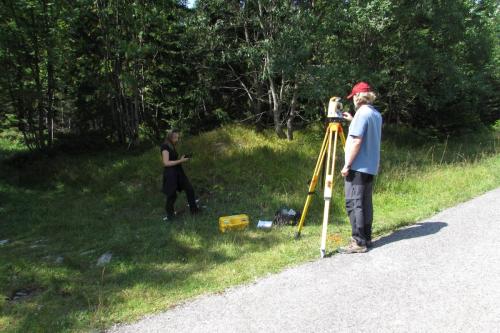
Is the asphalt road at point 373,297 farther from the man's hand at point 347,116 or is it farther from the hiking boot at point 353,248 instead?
the man's hand at point 347,116

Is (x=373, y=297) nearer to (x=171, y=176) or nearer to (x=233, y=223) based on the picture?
(x=233, y=223)

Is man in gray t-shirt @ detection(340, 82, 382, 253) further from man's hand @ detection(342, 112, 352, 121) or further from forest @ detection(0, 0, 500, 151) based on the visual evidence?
forest @ detection(0, 0, 500, 151)

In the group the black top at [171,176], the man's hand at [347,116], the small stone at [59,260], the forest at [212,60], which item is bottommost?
the small stone at [59,260]

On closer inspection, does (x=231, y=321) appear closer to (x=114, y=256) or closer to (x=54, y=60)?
(x=114, y=256)

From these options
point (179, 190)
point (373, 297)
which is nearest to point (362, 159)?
point (373, 297)

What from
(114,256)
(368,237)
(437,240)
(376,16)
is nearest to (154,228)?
(114,256)

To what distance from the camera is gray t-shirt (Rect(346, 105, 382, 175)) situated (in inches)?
184

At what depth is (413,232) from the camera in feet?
17.4

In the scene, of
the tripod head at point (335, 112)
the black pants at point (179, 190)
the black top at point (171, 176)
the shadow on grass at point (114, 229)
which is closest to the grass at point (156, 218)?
the shadow on grass at point (114, 229)

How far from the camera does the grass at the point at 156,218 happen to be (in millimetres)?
4516

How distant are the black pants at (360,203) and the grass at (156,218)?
1.89 feet

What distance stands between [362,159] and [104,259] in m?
4.15

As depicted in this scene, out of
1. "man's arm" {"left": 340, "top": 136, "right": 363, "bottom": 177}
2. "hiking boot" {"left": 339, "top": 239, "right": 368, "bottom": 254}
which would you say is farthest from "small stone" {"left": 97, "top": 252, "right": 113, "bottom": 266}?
"man's arm" {"left": 340, "top": 136, "right": 363, "bottom": 177}

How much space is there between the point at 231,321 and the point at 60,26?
12.0 m
